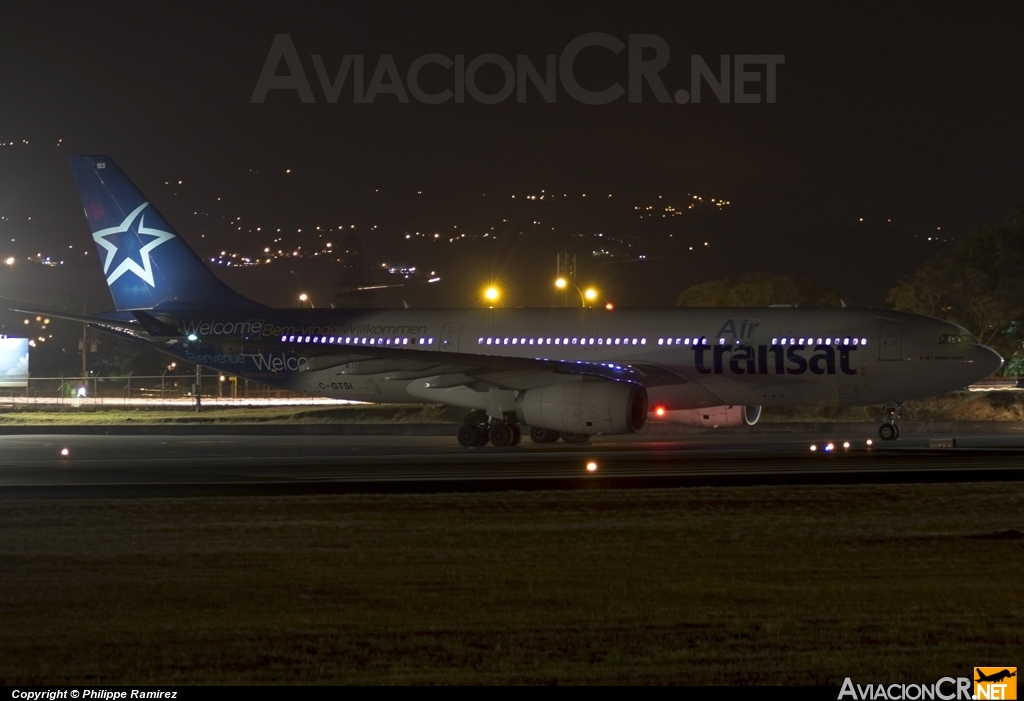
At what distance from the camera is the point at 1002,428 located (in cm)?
4128

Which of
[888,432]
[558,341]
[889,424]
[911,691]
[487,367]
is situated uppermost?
[558,341]

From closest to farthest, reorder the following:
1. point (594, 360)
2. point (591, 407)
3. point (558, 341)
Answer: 1. point (591, 407)
2. point (594, 360)
3. point (558, 341)

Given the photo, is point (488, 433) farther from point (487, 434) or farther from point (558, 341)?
point (558, 341)

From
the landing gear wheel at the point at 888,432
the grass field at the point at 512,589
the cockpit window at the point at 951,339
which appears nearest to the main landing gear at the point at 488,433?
the landing gear wheel at the point at 888,432

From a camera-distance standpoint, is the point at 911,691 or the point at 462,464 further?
the point at 462,464

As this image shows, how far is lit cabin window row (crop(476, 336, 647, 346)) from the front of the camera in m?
36.6

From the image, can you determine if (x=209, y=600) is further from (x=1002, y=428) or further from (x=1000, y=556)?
(x=1002, y=428)

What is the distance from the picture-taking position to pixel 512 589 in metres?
13.8

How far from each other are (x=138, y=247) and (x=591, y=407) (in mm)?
17837

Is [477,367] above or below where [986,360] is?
below

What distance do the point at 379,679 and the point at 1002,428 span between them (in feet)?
115

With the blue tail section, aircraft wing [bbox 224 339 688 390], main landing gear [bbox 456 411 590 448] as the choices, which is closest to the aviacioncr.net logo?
aircraft wing [bbox 224 339 688 390]

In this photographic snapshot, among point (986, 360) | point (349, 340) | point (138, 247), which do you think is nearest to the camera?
point (986, 360)

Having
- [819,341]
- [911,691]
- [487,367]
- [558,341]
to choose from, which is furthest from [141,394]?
[911,691]
